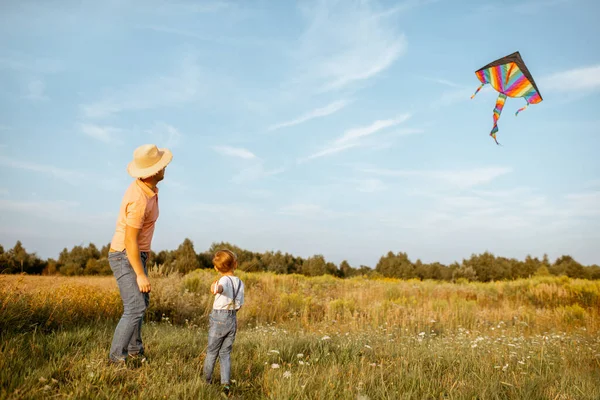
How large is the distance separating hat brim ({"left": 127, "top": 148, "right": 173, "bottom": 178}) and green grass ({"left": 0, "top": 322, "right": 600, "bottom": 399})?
1.74m

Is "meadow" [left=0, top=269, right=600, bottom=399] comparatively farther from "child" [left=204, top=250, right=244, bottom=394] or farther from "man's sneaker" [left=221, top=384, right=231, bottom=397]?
"child" [left=204, top=250, right=244, bottom=394]

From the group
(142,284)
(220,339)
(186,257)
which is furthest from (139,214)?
(186,257)

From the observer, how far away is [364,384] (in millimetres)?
3889

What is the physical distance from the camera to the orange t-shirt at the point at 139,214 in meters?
3.93

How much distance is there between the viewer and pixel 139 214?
3934 millimetres

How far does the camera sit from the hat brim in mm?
4145

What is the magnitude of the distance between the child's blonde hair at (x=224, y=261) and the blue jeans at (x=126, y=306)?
31.1 inches

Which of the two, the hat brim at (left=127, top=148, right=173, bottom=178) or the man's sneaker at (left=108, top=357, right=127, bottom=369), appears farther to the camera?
the hat brim at (left=127, top=148, right=173, bottom=178)

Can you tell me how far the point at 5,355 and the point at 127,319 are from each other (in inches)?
39.6

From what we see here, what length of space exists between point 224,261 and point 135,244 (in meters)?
0.83

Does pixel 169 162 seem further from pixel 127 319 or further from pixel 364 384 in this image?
pixel 364 384

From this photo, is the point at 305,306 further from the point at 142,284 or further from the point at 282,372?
the point at 142,284

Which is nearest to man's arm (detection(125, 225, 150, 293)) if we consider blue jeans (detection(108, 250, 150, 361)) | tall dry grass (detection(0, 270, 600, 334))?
blue jeans (detection(108, 250, 150, 361))

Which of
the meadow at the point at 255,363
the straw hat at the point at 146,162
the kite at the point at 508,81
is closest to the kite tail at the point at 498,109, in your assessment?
the kite at the point at 508,81
